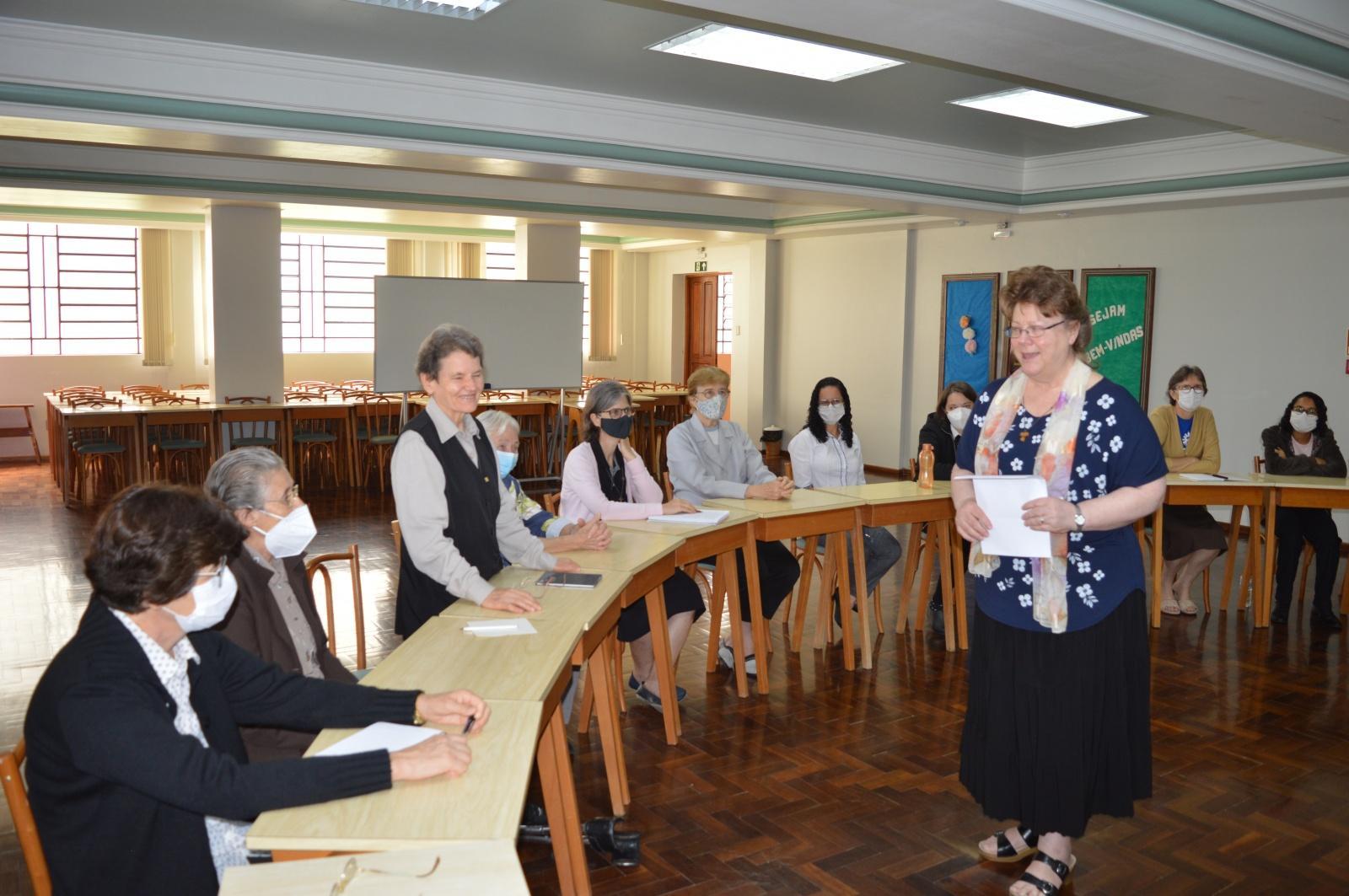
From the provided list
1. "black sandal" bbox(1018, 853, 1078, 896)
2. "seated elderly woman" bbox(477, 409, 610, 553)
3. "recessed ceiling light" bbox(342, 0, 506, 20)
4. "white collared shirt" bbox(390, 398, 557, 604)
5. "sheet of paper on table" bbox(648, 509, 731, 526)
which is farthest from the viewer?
"recessed ceiling light" bbox(342, 0, 506, 20)

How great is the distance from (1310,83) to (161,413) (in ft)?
31.5

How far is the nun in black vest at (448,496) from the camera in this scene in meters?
3.14

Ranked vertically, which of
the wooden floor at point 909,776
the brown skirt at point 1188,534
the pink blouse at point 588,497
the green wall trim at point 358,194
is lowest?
the wooden floor at point 909,776

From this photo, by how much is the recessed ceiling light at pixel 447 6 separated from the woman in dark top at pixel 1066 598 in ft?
10.6

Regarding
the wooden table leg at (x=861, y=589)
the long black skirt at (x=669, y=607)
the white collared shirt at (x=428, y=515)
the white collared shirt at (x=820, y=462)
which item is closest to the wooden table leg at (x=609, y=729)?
the white collared shirt at (x=428, y=515)

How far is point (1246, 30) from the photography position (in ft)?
14.1

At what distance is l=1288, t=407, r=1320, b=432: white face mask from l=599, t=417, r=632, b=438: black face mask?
453 cm

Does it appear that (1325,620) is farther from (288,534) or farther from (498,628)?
(288,534)

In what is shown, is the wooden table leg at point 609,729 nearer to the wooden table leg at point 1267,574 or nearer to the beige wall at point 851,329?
the wooden table leg at point 1267,574

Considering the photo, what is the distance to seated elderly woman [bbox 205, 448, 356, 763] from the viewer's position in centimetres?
251

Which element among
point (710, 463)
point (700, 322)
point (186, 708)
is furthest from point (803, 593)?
point (700, 322)

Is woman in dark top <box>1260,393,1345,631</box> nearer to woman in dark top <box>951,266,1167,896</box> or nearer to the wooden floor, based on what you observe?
the wooden floor

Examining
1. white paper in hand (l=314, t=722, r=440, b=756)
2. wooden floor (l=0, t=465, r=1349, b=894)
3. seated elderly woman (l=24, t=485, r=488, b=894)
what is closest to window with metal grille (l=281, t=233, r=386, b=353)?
wooden floor (l=0, t=465, r=1349, b=894)

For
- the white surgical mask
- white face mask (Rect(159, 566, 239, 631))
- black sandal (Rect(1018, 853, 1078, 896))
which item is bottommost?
black sandal (Rect(1018, 853, 1078, 896))
